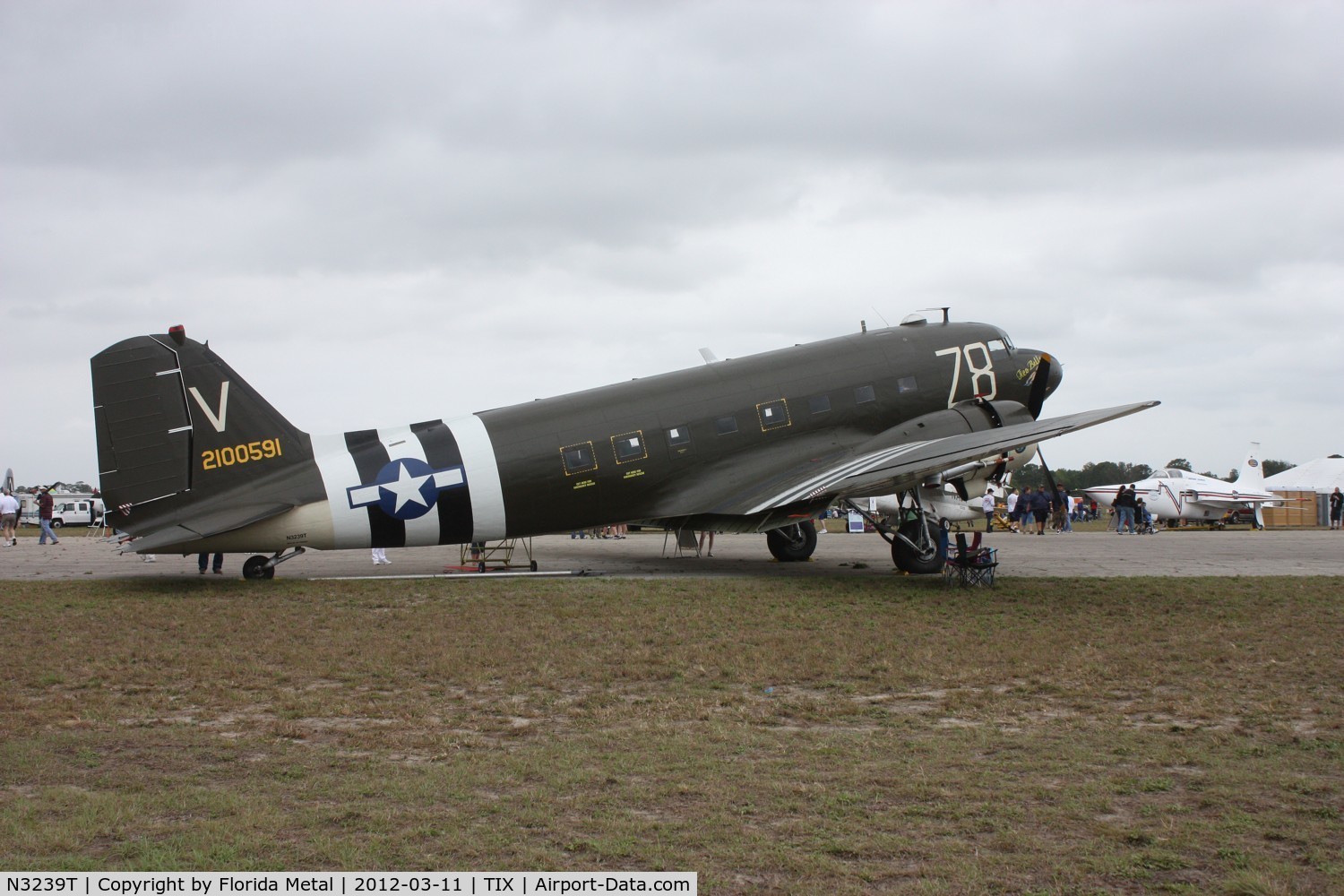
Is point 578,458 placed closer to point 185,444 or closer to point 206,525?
point 206,525

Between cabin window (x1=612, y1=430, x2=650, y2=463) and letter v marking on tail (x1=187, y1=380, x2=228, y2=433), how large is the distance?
737 cm

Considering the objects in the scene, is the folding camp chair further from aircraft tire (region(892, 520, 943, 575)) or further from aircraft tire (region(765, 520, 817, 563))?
aircraft tire (region(765, 520, 817, 563))

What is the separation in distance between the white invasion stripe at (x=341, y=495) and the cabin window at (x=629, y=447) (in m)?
5.10

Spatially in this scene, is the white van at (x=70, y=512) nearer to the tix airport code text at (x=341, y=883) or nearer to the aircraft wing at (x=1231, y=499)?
the aircraft wing at (x=1231, y=499)

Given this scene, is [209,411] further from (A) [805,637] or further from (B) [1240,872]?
(B) [1240,872]

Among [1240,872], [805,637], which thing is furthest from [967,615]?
[1240,872]

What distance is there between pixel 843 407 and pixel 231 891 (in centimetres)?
1875

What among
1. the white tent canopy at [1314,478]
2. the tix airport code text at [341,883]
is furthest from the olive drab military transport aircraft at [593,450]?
the white tent canopy at [1314,478]

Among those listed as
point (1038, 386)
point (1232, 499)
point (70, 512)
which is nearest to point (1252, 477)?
point (1232, 499)

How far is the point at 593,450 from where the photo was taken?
2109 cm

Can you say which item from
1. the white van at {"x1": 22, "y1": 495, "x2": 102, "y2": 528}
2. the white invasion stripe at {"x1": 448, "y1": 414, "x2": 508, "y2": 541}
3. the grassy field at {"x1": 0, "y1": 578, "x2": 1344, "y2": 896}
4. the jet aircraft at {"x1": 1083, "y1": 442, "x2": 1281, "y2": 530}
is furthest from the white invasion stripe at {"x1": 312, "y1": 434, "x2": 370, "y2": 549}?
the white van at {"x1": 22, "y1": 495, "x2": 102, "y2": 528}

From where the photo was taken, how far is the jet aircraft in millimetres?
54125

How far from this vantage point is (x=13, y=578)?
20.7 m

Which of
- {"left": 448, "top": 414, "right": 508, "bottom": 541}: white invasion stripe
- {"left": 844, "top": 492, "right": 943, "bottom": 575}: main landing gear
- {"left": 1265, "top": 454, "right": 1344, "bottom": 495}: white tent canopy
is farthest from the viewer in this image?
{"left": 1265, "top": 454, "right": 1344, "bottom": 495}: white tent canopy
